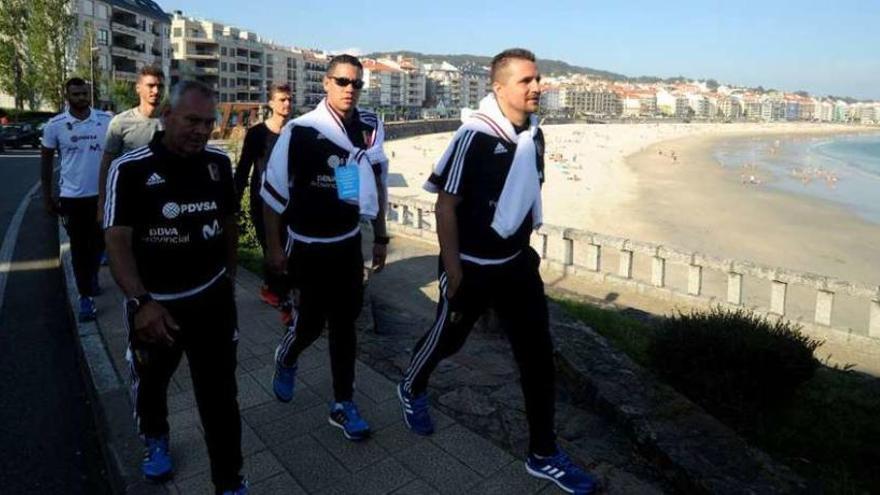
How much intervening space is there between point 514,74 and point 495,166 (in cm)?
46

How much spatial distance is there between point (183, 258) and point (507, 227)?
149 cm

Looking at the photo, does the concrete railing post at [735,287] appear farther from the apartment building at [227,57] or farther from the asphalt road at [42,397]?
the apartment building at [227,57]

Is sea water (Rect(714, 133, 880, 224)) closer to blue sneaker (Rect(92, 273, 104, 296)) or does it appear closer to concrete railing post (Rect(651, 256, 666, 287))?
concrete railing post (Rect(651, 256, 666, 287))

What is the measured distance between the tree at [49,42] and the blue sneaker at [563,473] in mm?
53741

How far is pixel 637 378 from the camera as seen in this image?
13.7 ft

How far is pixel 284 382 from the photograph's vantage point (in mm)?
4145

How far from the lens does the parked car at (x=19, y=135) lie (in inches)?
1227

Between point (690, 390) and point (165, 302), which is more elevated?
point (165, 302)

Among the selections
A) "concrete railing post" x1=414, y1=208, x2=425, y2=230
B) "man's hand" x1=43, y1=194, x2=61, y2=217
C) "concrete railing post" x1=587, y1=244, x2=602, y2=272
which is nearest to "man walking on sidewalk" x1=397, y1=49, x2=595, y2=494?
"man's hand" x1=43, y1=194, x2=61, y2=217

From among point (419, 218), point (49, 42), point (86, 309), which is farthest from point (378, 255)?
point (49, 42)

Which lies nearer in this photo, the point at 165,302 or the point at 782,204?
the point at 165,302

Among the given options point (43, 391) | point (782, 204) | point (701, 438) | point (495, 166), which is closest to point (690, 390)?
point (701, 438)

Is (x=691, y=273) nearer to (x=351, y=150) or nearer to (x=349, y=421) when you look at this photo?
(x=349, y=421)

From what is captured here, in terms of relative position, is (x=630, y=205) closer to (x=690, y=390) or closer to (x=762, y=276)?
(x=762, y=276)
